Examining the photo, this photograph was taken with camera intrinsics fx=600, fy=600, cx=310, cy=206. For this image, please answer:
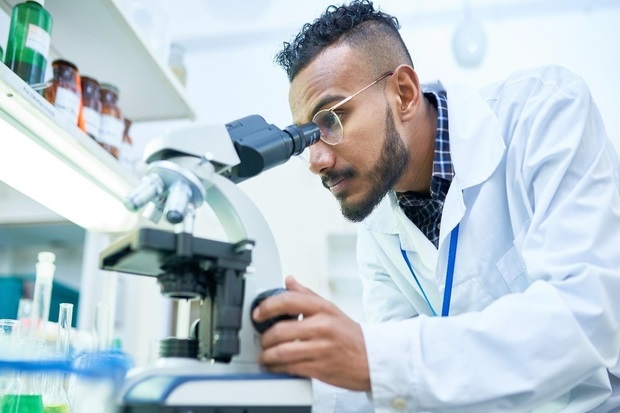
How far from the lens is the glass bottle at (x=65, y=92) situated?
1629 millimetres

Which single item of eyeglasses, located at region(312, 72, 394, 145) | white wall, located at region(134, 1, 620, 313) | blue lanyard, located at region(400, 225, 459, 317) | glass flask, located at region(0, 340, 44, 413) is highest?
white wall, located at region(134, 1, 620, 313)

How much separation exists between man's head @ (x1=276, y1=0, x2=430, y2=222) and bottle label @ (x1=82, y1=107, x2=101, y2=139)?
62 cm

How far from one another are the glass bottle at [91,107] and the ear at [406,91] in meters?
0.92

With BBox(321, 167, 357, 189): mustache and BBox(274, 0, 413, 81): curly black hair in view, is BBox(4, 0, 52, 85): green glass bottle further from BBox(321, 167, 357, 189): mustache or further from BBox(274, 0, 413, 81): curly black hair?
BBox(321, 167, 357, 189): mustache

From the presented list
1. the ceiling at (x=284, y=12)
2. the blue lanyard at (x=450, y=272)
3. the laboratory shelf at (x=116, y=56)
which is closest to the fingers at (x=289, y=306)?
the blue lanyard at (x=450, y=272)

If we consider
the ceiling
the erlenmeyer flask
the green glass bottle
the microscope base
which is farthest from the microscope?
→ the ceiling

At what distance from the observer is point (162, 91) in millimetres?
2385

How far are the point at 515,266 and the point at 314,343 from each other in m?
0.64

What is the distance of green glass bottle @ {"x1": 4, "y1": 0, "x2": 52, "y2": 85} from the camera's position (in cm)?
147

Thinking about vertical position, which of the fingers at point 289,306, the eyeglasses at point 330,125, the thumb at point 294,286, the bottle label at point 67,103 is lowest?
the fingers at point 289,306

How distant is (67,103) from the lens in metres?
1.64

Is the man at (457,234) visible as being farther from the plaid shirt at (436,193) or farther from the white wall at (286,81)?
the white wall at (286,81)

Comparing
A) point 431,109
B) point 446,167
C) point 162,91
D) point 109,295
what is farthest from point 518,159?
point 109,295

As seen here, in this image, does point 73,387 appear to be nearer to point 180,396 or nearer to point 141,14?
point 180,396
